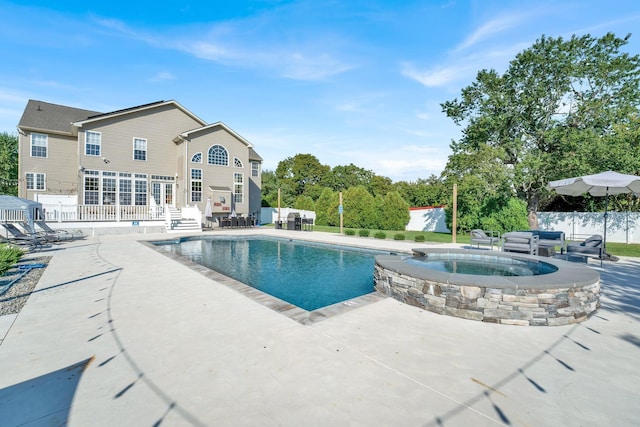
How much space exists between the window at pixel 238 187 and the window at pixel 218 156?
1.25 m

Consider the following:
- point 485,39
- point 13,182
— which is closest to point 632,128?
point 485,39

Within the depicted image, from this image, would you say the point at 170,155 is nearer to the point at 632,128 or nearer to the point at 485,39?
the point at 485,39

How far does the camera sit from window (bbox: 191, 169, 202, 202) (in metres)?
21.4

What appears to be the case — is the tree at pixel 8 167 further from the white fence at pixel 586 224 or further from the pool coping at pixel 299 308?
the white fence at pixel 586 224

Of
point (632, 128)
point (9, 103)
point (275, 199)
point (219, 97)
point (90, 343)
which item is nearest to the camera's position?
point (90, 343)

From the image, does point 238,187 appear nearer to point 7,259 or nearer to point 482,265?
point 7,259

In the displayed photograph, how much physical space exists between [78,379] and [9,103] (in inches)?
1088

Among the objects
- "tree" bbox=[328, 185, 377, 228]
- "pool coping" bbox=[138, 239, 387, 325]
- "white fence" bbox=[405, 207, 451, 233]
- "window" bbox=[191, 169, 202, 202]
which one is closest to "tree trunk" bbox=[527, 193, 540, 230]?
"white fence" bbox=[405, 207, 451, 233]

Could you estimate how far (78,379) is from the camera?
2.88 metres

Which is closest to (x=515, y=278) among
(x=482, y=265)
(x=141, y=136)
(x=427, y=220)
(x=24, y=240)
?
(x=482, y=265)

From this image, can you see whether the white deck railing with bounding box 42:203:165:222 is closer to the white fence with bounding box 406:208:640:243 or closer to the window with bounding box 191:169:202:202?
the window with bounding box 191:169:202:202

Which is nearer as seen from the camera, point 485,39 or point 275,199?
point 485,39

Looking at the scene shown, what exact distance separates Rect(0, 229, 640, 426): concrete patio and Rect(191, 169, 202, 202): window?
55.0 feet

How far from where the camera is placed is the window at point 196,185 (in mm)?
21359
